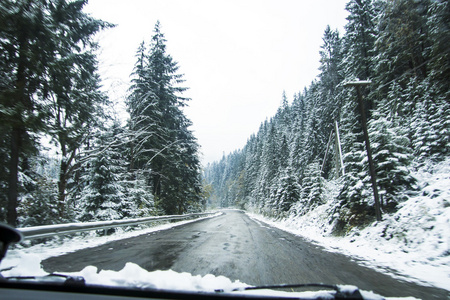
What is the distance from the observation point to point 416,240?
733 centimetres

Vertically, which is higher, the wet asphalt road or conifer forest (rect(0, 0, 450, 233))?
conifer forest (rect(0, 0, 450, 233))

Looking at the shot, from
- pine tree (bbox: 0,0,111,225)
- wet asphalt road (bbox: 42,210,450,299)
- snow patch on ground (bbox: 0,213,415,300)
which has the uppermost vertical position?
pine tree (bbox: 0,0,111,225)

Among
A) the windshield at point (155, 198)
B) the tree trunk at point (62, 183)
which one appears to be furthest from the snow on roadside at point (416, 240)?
the tree trunk at point (62, 183)

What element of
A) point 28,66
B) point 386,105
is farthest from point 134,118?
point 386,105

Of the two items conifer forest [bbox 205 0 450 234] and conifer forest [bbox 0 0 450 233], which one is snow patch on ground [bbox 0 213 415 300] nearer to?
conifer forest [bbox 0 0 450 233]

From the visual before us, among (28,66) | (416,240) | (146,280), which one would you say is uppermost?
(28,66)

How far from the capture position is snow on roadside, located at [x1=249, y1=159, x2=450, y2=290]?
561cm

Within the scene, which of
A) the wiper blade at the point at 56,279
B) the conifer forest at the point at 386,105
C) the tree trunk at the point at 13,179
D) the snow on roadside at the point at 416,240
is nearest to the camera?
the wiper blade at the point at 56,279

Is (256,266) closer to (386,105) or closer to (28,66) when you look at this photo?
(28,66)

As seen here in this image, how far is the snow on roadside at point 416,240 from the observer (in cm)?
561

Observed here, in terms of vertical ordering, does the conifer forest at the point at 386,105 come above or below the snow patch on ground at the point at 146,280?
above

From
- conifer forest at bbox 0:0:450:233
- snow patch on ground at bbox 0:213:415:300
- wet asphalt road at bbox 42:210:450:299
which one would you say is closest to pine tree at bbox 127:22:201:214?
conifer forest at bbox 0:0:450:233

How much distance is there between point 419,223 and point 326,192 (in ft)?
46.8

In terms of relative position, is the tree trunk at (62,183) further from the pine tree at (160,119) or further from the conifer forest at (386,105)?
the conifer forest at (386,105)
